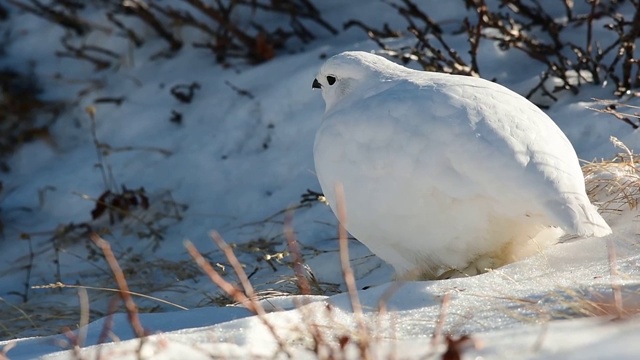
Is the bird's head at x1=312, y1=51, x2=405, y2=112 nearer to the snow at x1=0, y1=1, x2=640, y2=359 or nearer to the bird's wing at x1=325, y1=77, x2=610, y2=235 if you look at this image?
the bird's wing at x1=325, y1=77, x2=610, y2=235

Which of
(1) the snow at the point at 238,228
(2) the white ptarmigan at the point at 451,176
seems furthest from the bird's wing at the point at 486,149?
(1) the snow at the point at 238,228

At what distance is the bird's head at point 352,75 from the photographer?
12.0 feet

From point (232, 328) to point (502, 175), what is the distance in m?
0.90

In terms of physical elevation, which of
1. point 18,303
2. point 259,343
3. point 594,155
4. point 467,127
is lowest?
point 18,303

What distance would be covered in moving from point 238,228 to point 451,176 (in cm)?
196

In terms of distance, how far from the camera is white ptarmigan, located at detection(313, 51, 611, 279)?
2.96m

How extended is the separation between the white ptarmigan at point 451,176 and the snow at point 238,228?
155 mm

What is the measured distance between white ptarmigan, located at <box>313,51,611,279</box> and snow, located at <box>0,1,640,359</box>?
0.16m

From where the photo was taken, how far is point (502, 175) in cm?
295

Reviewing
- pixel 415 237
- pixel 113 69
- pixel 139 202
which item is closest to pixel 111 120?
pixel 113 69

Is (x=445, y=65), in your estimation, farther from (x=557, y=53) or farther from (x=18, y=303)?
(x=18, y=303)

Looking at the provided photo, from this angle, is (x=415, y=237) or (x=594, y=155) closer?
(x=415, y=237)

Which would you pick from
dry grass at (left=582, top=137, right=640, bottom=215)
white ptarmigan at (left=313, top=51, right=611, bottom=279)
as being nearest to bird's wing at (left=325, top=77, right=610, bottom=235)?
white ptarmigan at (left=313, top=51, right=611, bottom=279)

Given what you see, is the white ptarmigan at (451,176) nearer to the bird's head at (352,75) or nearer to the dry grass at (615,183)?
the bird's head at (352,75)
